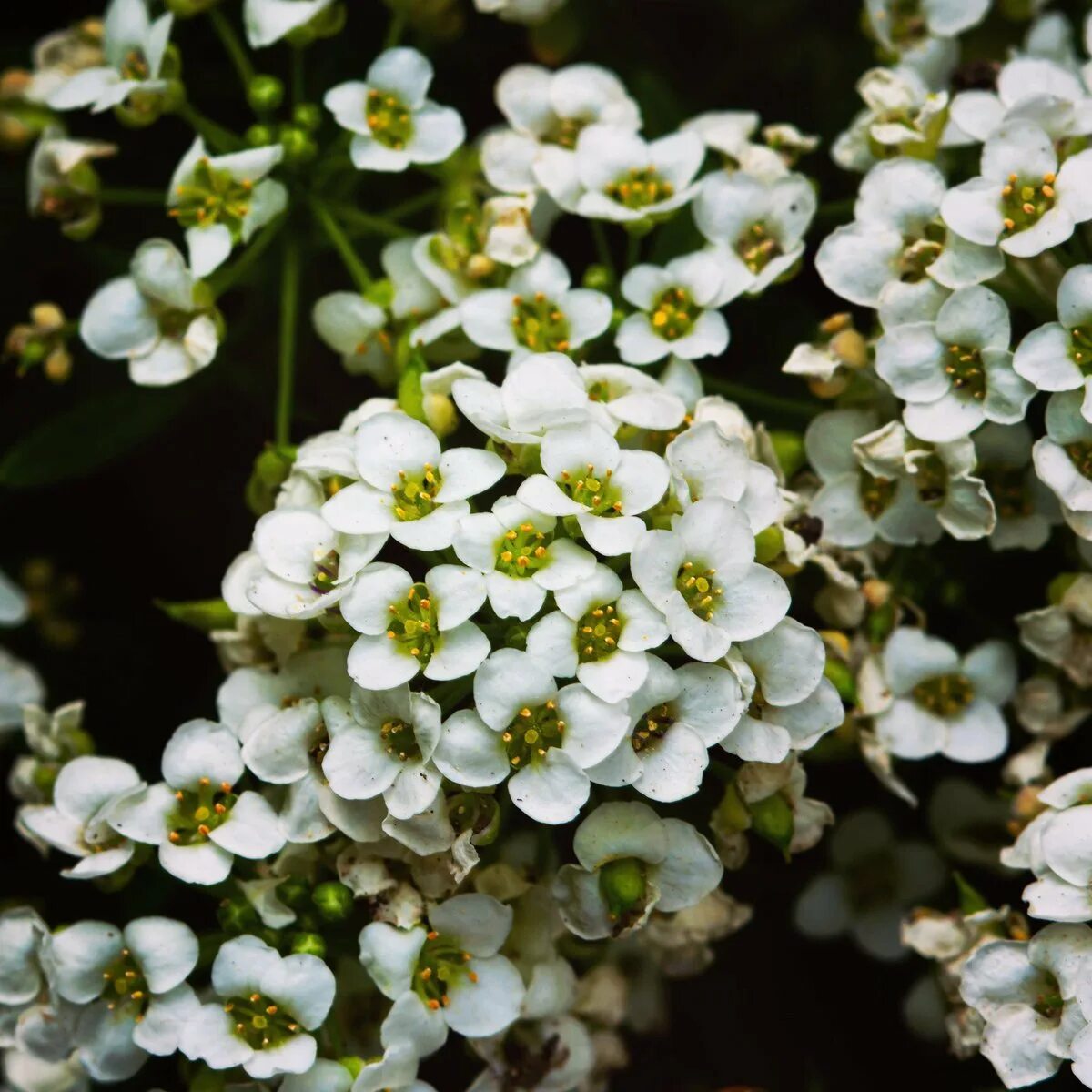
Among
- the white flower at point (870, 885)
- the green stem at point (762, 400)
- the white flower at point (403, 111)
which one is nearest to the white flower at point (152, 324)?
the white flower at point (403, 111)

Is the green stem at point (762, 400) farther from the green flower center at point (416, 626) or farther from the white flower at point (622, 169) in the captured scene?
the green flower center at point (416, 626)

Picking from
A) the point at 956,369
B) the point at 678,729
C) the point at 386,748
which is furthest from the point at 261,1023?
the point at 956,369

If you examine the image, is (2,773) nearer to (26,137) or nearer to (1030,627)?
(26,137)

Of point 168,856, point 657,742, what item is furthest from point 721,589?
point 168,856

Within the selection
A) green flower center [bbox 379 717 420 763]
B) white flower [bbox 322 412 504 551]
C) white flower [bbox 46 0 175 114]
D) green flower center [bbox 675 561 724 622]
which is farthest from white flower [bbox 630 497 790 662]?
white flower [bbox 46 0 175 114]

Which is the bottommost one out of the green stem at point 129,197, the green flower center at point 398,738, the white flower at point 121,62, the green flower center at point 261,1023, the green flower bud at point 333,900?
the green flower center at point 261,1023

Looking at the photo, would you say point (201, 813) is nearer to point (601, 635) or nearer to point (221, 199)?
point (601, 635)
